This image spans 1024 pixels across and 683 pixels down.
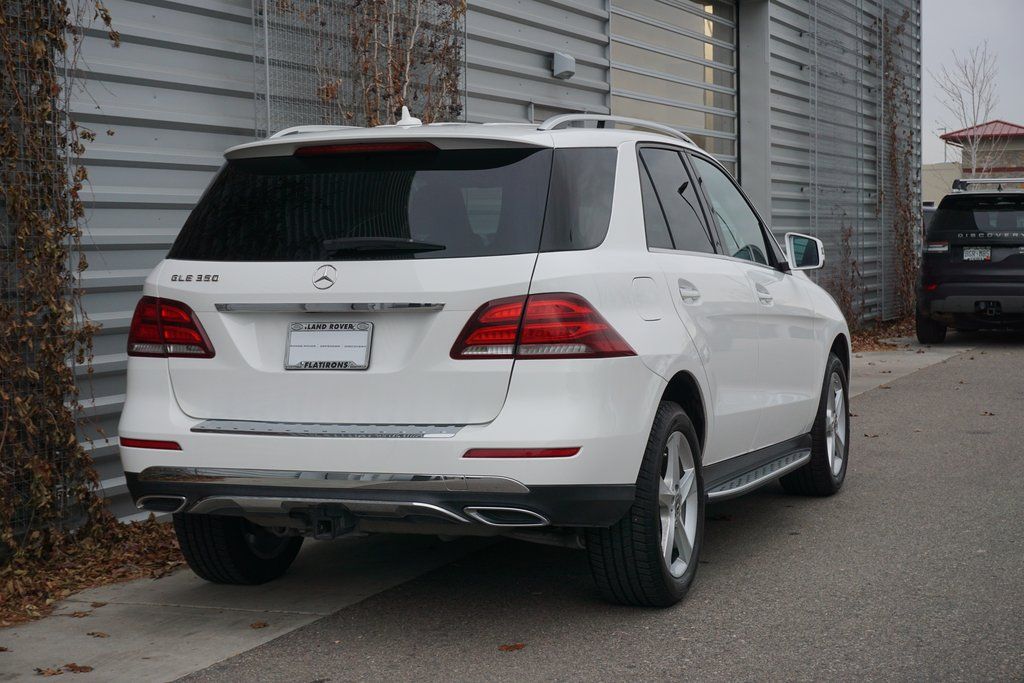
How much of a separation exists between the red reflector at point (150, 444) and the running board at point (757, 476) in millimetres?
2040

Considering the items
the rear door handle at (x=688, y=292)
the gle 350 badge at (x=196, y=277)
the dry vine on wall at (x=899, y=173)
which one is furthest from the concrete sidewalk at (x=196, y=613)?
the dry vine on wall at (x=899, y=173)

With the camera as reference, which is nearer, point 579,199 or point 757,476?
point 579,199

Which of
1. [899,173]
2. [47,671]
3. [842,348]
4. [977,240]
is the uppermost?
[899,173]

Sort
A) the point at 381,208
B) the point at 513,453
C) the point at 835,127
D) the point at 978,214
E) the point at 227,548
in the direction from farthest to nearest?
the point at 835,127, the point at 978,214, the point at 227,548, the point at 381,208, the point at 513,453

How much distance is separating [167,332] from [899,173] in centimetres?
1744

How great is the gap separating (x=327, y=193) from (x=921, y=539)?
10.3 ft

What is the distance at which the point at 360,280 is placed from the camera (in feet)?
14.3

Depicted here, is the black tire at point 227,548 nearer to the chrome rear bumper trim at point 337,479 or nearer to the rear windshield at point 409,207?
the chrome rear bumper trim at point 337,479

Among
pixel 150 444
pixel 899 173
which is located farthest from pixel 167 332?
pixel 899 173

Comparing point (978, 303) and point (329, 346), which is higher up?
point (329, 346)

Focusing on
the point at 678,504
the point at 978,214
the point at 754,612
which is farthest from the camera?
the point at 978,214

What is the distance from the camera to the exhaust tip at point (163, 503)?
14.8ft

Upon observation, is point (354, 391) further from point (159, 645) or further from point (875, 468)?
point (875, 468)

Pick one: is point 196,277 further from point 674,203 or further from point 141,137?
point 141,137
